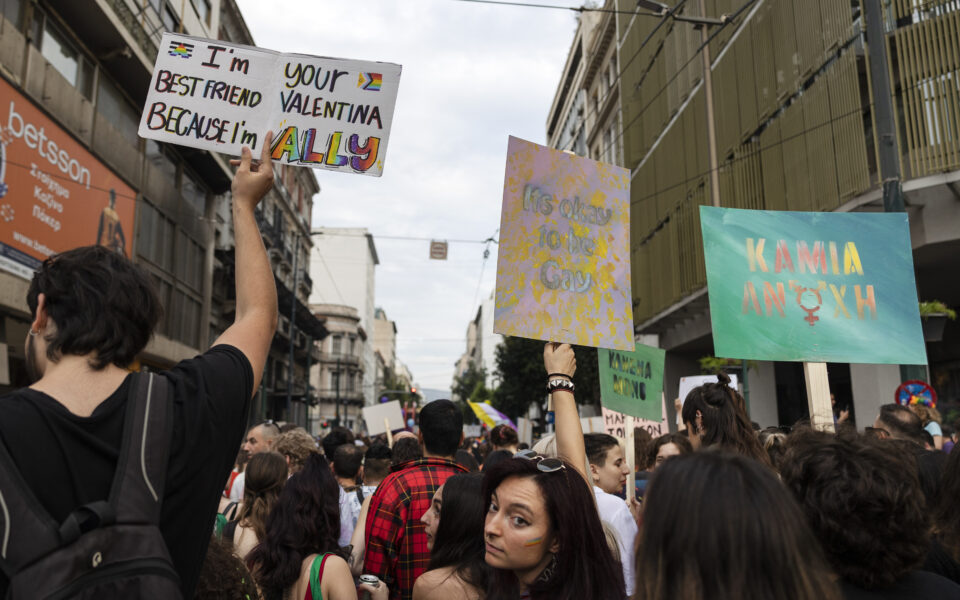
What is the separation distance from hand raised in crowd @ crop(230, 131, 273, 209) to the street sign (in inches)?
1296

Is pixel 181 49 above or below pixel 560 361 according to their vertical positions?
above

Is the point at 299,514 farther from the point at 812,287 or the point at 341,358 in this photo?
the point at 341,358

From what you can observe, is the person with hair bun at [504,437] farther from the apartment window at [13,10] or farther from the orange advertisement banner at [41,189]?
the apartment window at [13,10]

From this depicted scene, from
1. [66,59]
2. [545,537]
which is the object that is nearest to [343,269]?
[66,59]

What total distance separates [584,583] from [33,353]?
1733 mm

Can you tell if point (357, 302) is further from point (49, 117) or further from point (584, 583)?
point (584, 583)

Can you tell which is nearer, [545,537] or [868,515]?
[868,515]

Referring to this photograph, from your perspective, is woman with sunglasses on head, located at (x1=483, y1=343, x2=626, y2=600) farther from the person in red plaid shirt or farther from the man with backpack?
the person in red plaid shirt

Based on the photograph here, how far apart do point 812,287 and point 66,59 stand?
1819 cm

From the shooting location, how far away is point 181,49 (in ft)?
10.3

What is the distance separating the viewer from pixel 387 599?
3.96m

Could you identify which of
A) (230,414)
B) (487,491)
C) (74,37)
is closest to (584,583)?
(487,491)

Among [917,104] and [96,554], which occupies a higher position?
[917,104]

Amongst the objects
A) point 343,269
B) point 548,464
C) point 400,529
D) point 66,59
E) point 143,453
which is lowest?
point 400,529
